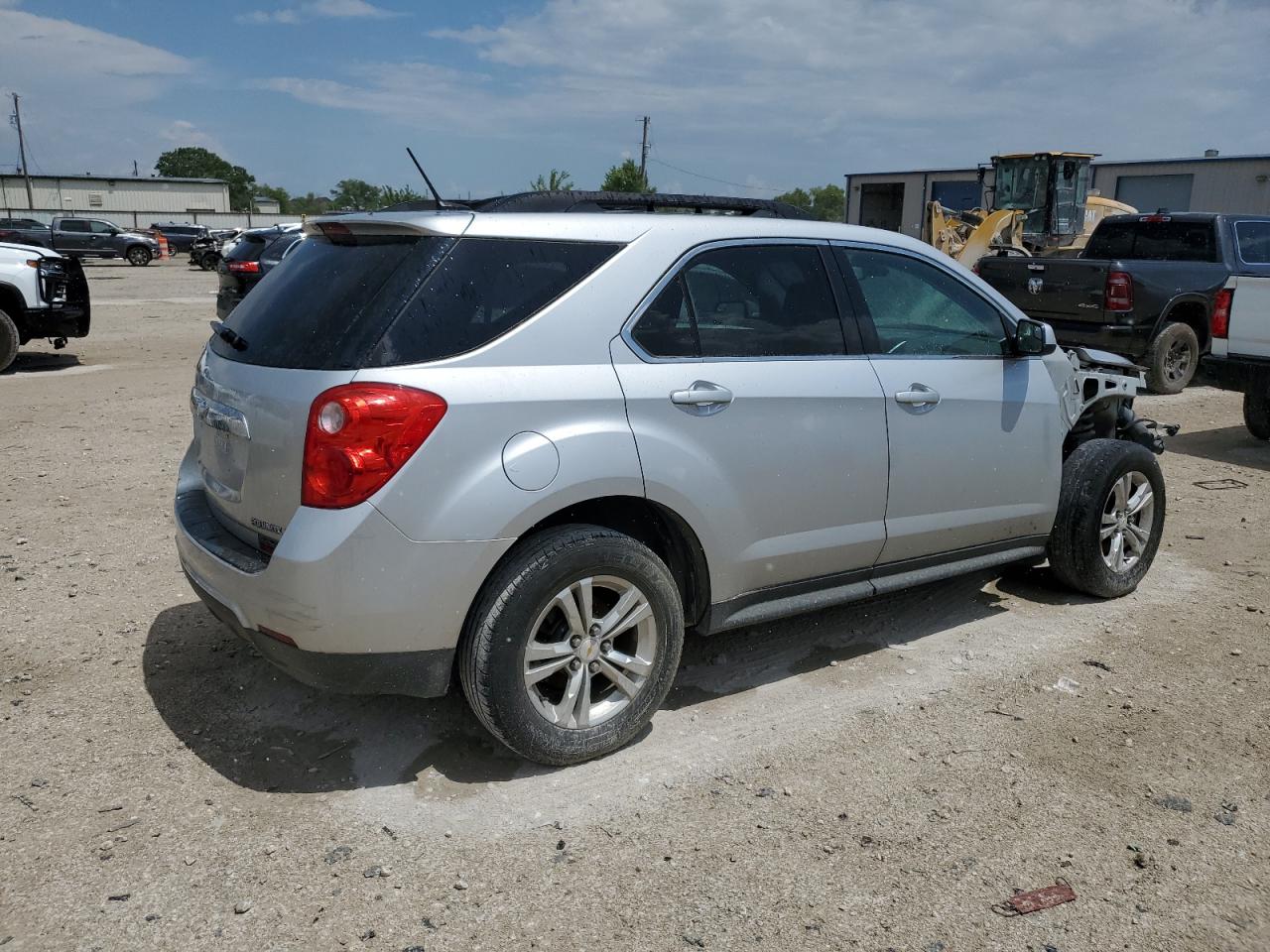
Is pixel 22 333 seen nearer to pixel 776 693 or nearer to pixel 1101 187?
pixel 776 693

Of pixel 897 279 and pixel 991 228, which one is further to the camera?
pixel 991 228

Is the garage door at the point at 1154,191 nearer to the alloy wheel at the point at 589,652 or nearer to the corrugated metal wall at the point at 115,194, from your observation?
the alloy wheel at the point at 589,652

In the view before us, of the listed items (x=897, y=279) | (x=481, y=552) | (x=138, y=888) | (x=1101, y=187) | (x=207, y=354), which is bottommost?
(x=138, y=888)

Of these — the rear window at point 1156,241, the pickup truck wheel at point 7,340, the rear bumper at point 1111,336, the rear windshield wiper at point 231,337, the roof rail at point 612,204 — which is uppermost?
the rear window at point 1156,241

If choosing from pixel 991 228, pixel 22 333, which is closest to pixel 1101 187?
pixel 991 228

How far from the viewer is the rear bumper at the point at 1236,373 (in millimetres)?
8664

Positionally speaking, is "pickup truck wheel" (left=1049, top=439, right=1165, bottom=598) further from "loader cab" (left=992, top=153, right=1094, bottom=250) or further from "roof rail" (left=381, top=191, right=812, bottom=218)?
"loader cab" (left=992, top=153, right=1094, bottom=250)

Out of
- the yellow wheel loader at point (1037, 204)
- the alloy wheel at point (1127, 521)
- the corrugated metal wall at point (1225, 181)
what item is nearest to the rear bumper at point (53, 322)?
the alloy wheel at point (1127, 521)

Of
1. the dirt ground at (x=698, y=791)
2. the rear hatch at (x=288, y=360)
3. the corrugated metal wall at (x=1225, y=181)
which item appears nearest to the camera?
the dirt ground at (x=698, y=791)

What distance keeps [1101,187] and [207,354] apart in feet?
159

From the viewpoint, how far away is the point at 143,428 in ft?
28.8

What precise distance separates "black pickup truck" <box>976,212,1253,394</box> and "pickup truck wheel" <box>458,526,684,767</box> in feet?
30.8

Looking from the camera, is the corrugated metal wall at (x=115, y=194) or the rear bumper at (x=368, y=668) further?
the corrugated metal wall at (x=115, y=194)

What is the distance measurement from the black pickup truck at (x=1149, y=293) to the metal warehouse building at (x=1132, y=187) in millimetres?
22193
